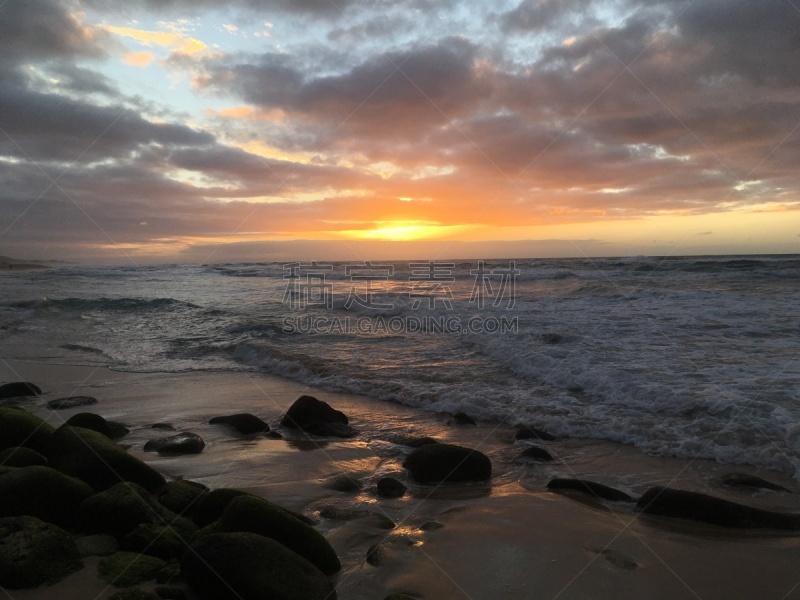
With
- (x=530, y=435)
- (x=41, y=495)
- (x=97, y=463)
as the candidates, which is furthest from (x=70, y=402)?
(x=530, y=435)

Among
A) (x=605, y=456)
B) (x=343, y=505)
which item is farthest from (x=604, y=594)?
(x=605, y=456)

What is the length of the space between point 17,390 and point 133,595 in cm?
692

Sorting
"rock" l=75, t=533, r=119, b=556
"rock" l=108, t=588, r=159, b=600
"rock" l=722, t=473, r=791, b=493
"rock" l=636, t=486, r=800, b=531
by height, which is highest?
"rock" l=108, t=588, r=159, b=600

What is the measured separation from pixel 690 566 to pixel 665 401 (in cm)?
384

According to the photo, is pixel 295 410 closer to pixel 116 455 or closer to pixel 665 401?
pixel 116 455

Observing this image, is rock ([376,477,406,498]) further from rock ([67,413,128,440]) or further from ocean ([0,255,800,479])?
rock ([67,413,128,440])

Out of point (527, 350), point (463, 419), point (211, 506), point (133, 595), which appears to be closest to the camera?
point (133, 595)

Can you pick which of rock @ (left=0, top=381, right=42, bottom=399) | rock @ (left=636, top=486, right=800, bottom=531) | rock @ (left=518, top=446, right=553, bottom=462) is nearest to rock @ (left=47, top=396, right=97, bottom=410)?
rock @ (left=0, top=381, right=42, bottom=399)

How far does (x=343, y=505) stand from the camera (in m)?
4.18

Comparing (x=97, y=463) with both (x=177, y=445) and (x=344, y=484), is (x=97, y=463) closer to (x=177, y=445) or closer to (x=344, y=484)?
(x=177, y=445)

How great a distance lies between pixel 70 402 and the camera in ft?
24.1

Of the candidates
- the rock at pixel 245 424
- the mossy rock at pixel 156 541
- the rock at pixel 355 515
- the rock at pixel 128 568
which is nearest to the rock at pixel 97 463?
the mossy rock at pixel 156 541

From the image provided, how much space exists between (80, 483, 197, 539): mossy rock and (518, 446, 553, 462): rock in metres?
3.26

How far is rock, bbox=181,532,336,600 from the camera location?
2.66m
